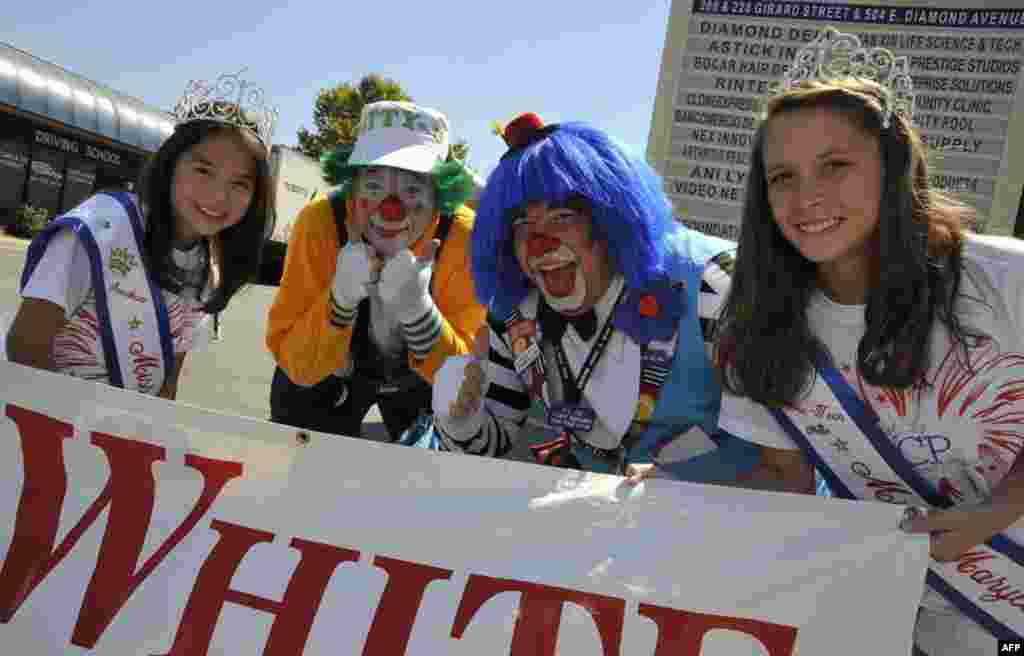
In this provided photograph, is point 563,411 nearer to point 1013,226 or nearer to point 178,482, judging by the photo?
point 178,482

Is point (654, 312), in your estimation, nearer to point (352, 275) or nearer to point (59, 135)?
point (352, 275)

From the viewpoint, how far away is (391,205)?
2.58 meters

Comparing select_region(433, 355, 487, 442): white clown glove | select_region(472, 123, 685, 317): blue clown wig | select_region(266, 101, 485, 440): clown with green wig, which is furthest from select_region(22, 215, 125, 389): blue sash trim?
select_region(472, 123, 685, 317): blue clown wig

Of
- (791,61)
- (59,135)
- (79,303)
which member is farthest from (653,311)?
(59,135)

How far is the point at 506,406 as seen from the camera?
231 centimetres

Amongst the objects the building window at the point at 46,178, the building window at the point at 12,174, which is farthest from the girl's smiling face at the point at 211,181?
the building window at the point at 46,178

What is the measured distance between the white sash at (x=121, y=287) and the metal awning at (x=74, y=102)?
53.3ft

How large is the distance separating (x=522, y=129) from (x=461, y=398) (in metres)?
0.72

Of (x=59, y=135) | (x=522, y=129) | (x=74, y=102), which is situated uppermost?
(x=74, y=102)

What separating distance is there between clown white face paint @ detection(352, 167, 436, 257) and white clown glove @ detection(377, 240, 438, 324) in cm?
9

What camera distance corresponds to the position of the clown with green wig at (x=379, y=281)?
2.53m

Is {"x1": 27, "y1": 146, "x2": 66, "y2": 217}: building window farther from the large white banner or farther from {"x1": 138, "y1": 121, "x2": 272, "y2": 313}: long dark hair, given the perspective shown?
the large white banner

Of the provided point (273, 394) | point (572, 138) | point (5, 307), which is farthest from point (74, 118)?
point (572, 138)

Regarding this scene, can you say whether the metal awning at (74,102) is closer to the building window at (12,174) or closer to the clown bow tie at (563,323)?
the building window at (12,174)
